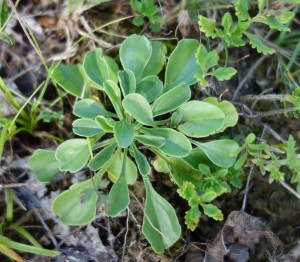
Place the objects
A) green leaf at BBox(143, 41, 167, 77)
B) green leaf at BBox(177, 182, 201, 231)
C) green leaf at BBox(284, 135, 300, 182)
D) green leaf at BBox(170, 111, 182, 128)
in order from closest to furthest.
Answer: green leaf at BBox(284, 135, 300, 182), green leaf at BBox(177, 182, 201, 231), green leaf at BBox(170, 111, 182, 128), green leaf at BBox(143, 41, 167, 77)

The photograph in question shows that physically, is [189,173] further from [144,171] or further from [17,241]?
[17,241]

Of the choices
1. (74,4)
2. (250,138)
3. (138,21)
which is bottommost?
(250,138)

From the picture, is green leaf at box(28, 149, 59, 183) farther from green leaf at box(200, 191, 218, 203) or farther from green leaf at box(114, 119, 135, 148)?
green leaf at box(200, 191, 218, 203)

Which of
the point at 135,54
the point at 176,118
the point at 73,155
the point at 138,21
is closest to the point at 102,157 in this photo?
the point at 73,155

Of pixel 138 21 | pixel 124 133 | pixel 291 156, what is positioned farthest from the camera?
pixel 138 21

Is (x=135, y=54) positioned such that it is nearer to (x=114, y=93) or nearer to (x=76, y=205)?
(x=114, y=93)

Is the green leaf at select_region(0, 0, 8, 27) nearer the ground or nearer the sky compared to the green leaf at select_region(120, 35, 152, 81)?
nearer the sky

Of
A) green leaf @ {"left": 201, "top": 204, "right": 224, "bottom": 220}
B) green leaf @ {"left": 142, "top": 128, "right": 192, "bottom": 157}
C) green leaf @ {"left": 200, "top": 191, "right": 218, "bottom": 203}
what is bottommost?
green leaf @ {"left": 201, "top": 204, "right": 224, "bottom": 220}

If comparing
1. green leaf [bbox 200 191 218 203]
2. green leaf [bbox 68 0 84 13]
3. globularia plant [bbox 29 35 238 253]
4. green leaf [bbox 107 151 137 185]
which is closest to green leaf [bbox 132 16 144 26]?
globularia plant [bbox 29 35 238 253]
